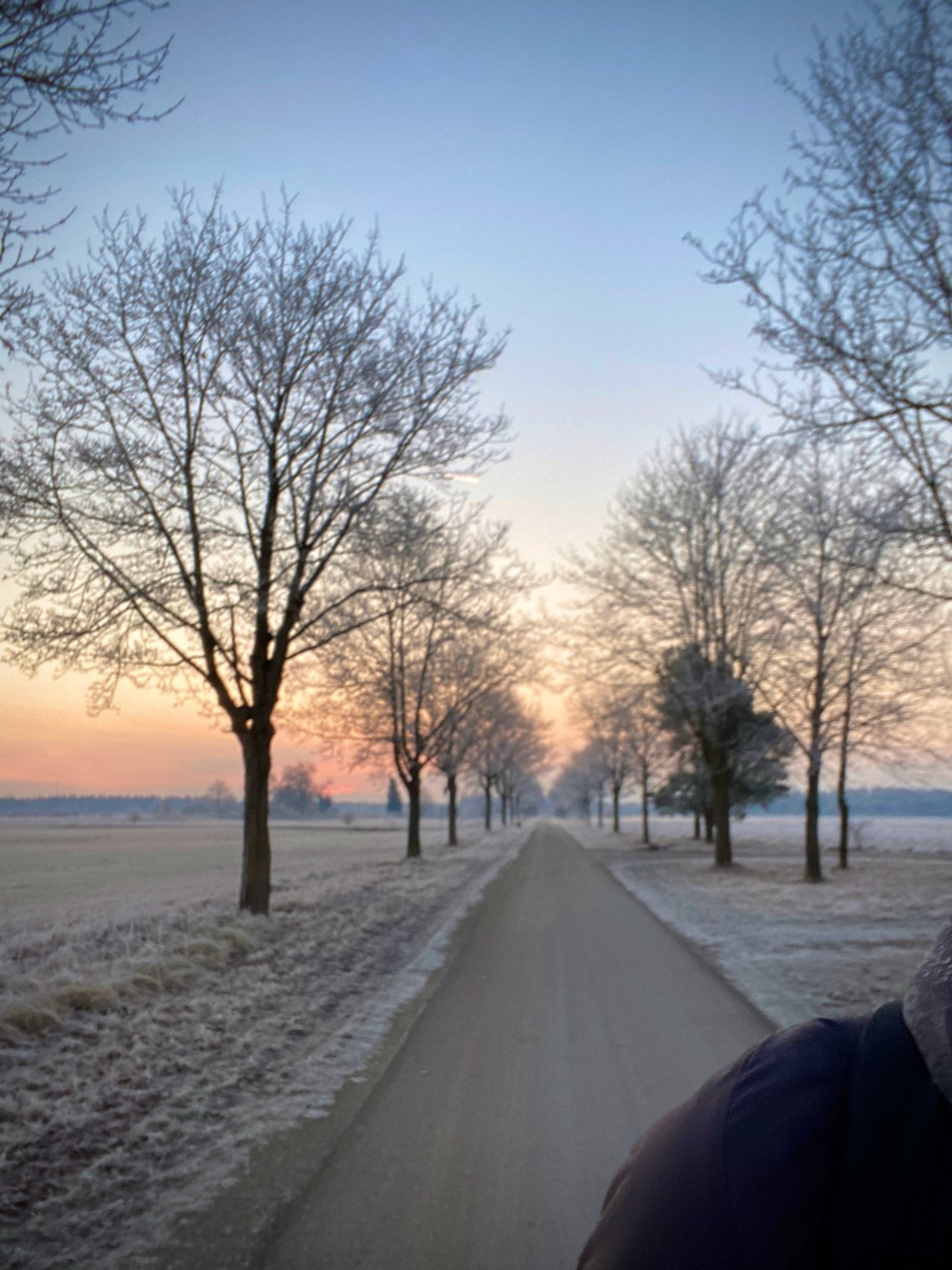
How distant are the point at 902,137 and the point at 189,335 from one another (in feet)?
28.7

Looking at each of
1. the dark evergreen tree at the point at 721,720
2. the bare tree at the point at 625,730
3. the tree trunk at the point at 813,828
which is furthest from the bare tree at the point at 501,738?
the tree trunk at the point at 813,828

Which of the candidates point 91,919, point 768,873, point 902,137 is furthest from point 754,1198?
point 768,873

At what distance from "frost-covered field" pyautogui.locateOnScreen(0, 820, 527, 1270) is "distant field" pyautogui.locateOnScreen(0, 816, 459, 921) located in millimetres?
1177

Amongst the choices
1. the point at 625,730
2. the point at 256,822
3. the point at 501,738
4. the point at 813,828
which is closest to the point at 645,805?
the point at 625,730

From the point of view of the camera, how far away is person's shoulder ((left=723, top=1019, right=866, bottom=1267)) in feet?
4.01

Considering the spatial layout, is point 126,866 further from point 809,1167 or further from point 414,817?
point 809,1167

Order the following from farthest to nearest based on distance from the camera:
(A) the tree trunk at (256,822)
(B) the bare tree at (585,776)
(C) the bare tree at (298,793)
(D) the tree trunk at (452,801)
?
(C) the bare tree at (298,793) → (B) the bare tree at (585,776) → (D) the tree trunk at (452,801) → (A) the tree trunk at (256,822)

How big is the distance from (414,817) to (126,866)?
8975 mm

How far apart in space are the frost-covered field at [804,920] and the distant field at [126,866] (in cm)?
889

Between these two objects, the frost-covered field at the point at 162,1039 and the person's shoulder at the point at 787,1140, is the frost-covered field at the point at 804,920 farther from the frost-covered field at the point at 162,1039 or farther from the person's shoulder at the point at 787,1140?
the person's shoulder at the point at 787,1140

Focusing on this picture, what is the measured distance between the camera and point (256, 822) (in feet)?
43.5

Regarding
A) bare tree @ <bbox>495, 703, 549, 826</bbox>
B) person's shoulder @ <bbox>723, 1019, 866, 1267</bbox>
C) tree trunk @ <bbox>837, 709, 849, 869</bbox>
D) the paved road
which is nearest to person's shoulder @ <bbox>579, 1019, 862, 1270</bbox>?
person's shoulder @ <bbox>723, 1019, 866, 1267</bbox>

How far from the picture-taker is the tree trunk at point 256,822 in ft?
42.9

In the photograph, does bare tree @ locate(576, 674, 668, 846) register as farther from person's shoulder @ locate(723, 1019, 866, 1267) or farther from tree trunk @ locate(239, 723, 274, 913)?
person's shoulder @ locate(723, 1019, 866, 1267)
